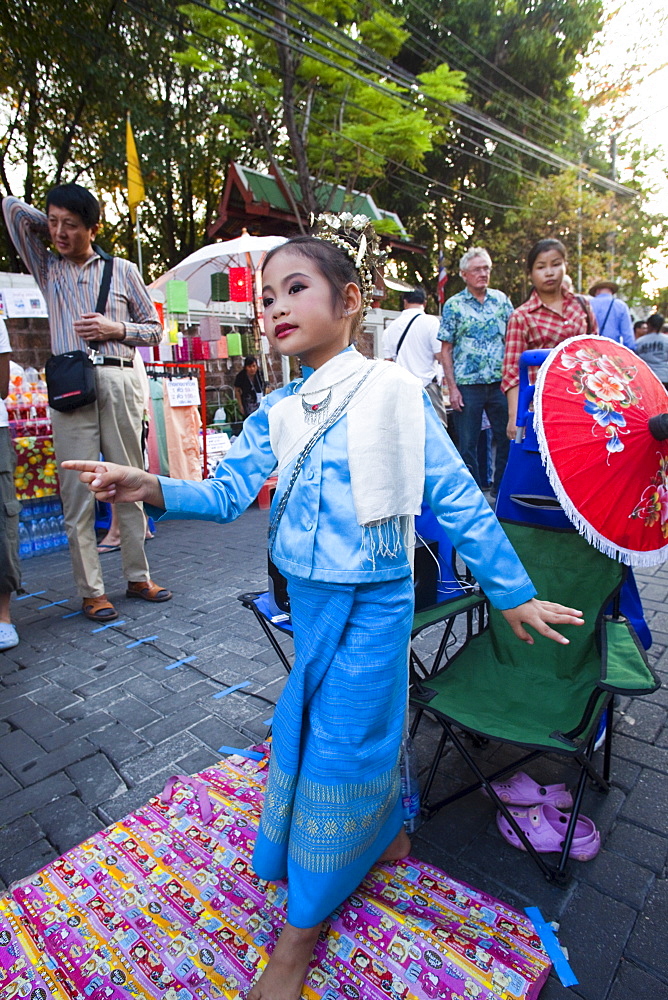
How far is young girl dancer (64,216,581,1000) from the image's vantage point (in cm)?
140

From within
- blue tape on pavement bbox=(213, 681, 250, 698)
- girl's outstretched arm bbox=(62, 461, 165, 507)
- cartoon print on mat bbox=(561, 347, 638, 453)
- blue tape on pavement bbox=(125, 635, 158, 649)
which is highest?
cartoon print on mat bbox=(561, 347, 638, 453)

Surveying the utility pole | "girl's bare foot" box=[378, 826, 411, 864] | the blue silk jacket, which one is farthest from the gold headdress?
the utility pole

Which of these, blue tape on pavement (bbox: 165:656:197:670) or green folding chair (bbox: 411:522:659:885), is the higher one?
green folding chair (bbox: 411:522:659:885)

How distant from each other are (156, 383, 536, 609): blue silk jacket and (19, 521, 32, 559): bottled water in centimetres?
467

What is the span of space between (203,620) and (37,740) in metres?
1.29

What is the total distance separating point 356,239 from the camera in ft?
5.37

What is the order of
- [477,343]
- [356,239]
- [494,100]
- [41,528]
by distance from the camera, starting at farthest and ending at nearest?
[494,100] < [41,528] < [477,343] < [356,239]

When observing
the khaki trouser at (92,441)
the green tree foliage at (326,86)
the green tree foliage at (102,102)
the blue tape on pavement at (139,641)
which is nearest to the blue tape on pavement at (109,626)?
the khaki trouser at (92,441)

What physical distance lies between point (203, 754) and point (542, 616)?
153 cm

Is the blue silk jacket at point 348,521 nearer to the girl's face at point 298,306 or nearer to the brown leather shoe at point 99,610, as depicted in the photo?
the girl's face at point 298,306

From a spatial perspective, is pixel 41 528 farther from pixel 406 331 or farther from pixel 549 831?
pixel 549 831

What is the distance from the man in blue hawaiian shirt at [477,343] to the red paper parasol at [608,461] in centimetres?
294

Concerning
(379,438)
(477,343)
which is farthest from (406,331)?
(379,438)

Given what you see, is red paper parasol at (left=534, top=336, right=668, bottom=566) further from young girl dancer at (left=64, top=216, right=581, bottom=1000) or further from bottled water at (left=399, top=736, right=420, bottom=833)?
bottled water at (left=399, top=736, right=420, bottom=833)
